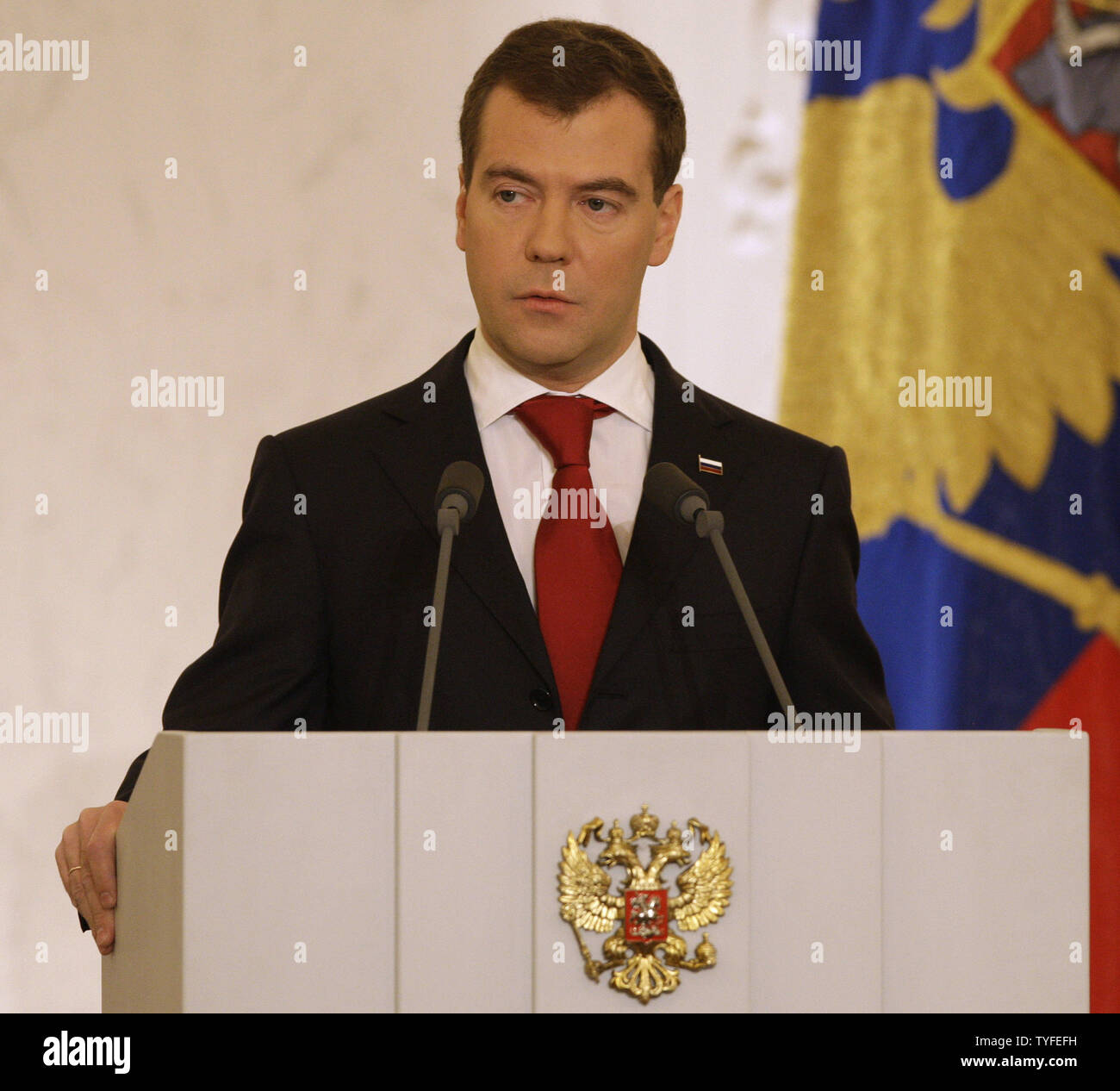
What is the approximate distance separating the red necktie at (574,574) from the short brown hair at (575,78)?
41cm

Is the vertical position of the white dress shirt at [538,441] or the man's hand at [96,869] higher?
the white dress shirt at [538,441]

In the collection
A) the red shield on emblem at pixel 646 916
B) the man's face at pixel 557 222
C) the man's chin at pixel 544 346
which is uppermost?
the man's face at pixel 557 222

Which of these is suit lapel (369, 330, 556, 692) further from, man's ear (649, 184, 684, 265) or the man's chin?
man's ear (649, 184, 684, 265)

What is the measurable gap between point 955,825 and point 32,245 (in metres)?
2.33

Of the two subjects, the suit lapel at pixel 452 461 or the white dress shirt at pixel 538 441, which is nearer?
the suit lapel at pixel 452 461

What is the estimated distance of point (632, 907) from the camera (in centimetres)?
109

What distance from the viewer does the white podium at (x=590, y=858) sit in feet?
3.58

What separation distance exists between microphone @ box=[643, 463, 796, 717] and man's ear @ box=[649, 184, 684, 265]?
1.94 feet

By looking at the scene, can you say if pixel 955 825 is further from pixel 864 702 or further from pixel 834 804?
pixel 864 702

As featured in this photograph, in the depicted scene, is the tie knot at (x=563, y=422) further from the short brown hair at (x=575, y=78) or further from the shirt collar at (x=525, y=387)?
the short brown hair at (x=575, y=78)

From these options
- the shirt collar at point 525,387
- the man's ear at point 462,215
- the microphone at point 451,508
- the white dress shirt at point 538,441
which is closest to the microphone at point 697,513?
the microphone at point 451,508

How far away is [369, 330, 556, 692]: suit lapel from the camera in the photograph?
66.3 inches

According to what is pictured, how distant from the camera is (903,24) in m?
3.00
